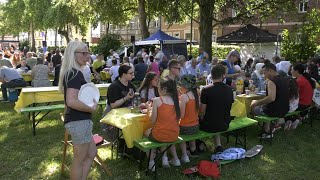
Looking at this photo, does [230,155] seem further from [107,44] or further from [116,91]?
[107,44]

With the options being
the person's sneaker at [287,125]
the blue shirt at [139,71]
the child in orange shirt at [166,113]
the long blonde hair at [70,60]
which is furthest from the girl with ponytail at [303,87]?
the long blonde hair at [70,60]

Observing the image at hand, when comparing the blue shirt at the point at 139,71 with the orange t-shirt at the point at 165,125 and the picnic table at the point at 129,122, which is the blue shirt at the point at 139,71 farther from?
the orange t-shirt at the point at 165,125

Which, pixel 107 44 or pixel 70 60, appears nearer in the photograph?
pixel 70 60

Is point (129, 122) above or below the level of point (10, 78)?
below

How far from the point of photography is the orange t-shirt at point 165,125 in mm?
4145

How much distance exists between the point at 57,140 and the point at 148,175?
235cm

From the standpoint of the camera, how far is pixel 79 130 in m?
3.06

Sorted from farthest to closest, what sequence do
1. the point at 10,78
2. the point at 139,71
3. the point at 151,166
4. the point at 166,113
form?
the point at 139,71
the point at 10,78
the point at 151,166
the point at 166,113

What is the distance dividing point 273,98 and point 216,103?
5.33 ft

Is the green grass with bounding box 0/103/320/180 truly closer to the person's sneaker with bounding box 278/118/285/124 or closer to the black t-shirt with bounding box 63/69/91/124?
the person's sneaker with bounding box 278/118/285/124

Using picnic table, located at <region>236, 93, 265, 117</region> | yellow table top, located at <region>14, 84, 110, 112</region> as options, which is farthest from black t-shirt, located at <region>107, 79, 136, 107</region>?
picnic table, located at <region>236, 93, 265, 117</region>

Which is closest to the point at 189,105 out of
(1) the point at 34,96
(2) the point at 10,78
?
(1) the point at 34,96

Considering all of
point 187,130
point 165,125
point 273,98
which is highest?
point 273,98

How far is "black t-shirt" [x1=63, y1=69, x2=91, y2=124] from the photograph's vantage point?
9.62 feet
